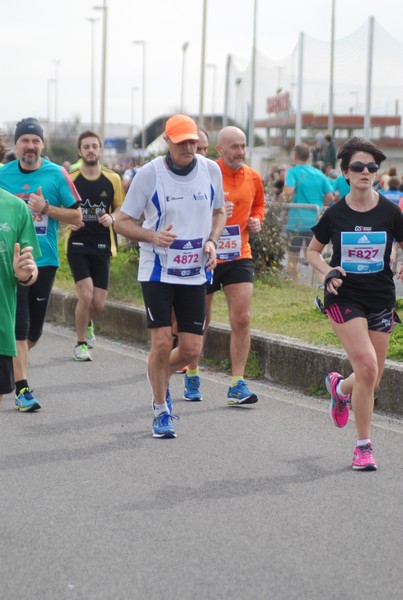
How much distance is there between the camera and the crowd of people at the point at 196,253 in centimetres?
679

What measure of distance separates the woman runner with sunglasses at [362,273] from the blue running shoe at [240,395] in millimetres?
1829

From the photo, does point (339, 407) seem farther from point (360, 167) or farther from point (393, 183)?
point (393, 183)

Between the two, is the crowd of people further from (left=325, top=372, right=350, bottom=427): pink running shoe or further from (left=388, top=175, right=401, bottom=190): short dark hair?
(left=388, top=175, right=401, bottom=190): short dark hair

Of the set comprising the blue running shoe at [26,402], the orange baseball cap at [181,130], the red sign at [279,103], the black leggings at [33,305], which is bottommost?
the blue running shoe at [26,402]

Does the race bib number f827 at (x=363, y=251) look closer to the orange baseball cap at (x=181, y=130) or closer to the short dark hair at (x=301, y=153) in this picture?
the orange baseball cap at (x=181, y=130)

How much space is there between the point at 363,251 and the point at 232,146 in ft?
7.61

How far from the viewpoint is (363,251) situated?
6918 millimetres

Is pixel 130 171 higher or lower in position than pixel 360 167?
lower

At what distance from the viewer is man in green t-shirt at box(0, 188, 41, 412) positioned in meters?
5.48

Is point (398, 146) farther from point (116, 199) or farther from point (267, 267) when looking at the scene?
point (116, 199)

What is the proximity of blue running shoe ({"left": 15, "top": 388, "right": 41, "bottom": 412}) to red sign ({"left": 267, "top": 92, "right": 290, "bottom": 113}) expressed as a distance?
102 ft

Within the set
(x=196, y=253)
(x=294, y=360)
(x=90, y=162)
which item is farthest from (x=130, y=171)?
(x=196, y=253)

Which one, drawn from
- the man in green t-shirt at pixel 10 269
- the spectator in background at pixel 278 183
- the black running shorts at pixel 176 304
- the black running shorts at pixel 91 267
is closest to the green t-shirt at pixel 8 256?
the man in green t-shirt at pixel 10 269

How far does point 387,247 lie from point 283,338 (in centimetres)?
331
